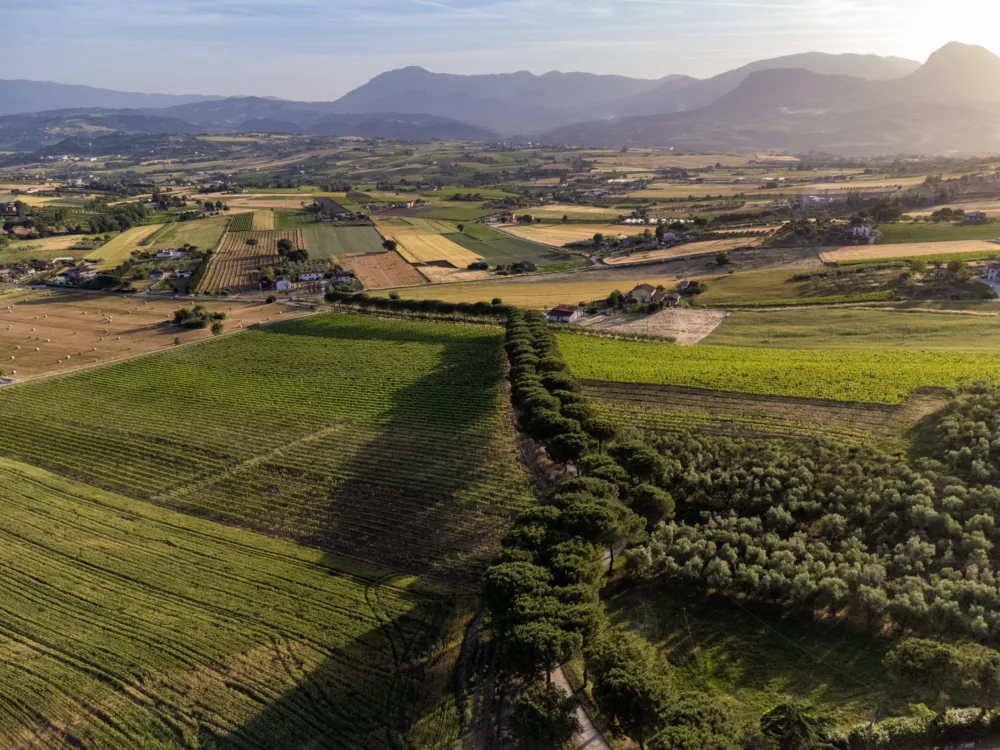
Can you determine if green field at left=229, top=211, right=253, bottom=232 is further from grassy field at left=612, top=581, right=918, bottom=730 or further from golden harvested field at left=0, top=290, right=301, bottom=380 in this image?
grassy field at left=612, top=581, right=918, bottom=730

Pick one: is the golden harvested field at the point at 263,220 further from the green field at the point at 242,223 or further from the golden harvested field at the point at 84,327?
the golden harvested field at the point at 84,327

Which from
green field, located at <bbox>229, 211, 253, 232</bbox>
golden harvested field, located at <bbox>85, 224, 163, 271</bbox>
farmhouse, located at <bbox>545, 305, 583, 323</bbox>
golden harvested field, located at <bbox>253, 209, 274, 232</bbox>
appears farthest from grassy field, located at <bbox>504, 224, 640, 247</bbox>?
golden harvested field, located at <bbox>85, 224, 163, 271</bbox>

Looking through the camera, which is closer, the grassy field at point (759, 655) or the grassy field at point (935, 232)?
the grassy field at point (759, 655)

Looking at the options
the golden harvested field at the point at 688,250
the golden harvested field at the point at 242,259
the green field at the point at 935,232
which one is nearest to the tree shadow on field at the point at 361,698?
the golden harvested field at the point at 242,259

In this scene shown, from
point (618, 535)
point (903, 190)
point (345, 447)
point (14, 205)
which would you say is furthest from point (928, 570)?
point (14, 205)

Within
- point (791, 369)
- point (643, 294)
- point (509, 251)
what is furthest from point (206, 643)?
point (509, 251)

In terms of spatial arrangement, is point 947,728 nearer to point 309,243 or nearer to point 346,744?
point 346,744
